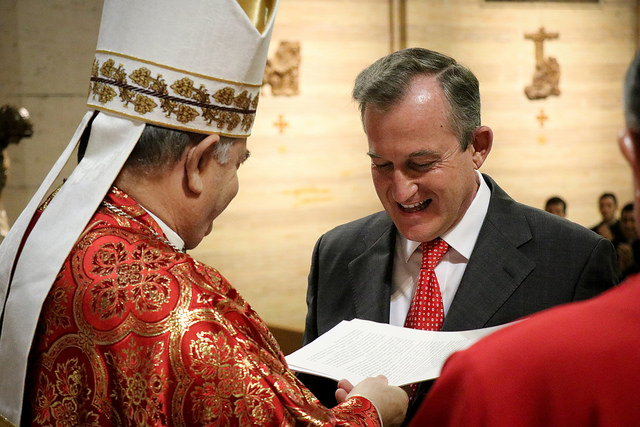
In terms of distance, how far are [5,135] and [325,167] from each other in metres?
3.30

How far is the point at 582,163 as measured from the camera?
28.6 feet

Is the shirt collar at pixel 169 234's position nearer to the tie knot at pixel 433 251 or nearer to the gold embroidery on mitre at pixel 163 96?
the gold embroidery on mitre at pixel 163 96

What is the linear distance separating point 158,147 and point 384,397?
830mm

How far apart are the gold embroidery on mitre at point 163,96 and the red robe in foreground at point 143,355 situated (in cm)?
34

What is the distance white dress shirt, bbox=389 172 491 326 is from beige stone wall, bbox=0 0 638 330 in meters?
3.57

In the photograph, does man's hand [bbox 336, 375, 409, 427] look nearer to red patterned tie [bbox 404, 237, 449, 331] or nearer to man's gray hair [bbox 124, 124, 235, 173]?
red patterned tie [bbox 404, 237, 449, 331]

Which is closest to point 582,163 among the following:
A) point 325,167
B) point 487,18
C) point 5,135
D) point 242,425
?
point 487,18

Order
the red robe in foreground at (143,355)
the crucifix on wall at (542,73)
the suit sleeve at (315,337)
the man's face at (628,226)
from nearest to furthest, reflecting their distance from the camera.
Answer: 1. the red robe in foreground at (143,355)
2. the suit sleeve at (315,337)
3. the man's face at (628,226)
4. the crucifix on wall at (542,73)

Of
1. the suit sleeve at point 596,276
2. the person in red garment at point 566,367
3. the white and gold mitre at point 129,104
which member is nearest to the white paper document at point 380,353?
the suit sleeve at point 596,276

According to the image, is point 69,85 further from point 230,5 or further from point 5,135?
point 230,5

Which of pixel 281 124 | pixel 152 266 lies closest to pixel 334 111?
pixel 281 124

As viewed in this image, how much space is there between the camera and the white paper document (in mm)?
1914

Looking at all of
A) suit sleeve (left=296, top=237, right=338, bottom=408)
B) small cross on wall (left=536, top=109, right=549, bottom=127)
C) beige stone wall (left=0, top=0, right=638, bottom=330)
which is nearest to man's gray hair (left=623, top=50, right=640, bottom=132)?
suit sleeve (left=296, top=237, right=338, bottom=408)

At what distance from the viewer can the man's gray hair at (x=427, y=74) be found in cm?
237
